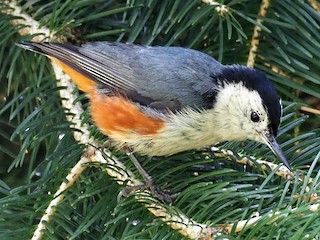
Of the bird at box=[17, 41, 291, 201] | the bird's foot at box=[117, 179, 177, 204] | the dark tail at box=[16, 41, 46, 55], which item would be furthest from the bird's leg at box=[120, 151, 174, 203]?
the dark tail at box=[16, 41, 46, 55]

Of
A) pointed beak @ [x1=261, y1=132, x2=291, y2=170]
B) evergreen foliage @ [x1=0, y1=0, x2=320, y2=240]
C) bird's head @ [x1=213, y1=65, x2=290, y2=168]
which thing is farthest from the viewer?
bird's head @ [x1=213, y1=65, x2=290, y2=168]

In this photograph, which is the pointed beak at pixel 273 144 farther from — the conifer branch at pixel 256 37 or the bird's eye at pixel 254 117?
the conifer branch at pixel 256 37

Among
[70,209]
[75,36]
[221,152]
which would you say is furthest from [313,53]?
[70,209]

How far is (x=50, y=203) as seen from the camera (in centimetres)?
124

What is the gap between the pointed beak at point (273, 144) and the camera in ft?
4.31

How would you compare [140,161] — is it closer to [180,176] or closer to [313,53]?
[180,176]

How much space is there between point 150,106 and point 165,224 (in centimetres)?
49

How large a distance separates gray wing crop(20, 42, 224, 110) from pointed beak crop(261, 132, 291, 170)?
18cm

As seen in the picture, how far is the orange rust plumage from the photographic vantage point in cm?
154

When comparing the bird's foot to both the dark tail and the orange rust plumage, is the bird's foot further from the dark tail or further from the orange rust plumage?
the dark tail

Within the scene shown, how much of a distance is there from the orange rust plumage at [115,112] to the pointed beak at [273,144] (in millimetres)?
254

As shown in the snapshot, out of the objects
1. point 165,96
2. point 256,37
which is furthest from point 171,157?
point 256,37

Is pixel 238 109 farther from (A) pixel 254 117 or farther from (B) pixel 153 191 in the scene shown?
(B) pixel 153 191

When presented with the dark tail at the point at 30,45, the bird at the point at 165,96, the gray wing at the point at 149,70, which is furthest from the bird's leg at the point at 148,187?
the dark tail at the point at 30,45
